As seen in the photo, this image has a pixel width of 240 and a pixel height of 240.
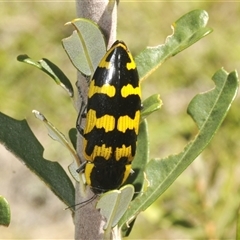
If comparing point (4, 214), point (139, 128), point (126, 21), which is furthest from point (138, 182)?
point (126, 21)

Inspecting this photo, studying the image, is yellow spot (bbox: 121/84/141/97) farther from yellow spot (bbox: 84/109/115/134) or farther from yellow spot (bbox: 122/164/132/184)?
yellow spot (bbox: 122/164/132/184)

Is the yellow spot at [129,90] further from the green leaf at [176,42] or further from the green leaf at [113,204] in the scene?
the green leaf at [113,204]

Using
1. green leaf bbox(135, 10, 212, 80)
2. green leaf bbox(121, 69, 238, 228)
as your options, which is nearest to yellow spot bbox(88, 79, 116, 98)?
green leaf bbox(135, 10, 212, 80)

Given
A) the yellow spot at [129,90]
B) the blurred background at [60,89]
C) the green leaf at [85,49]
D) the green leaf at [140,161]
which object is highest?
the green leaf at [85,49]

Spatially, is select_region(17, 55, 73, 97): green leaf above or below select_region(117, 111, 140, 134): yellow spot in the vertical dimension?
above

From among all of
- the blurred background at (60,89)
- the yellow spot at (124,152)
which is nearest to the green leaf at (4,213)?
the yellow spot at (124,152)

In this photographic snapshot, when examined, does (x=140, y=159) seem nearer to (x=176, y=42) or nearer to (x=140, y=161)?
(x=140, y=161)
